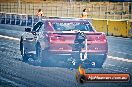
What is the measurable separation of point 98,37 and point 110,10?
33.4 m

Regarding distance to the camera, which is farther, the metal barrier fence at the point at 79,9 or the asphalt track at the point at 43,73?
the metal barrier fence at the point at 79,9

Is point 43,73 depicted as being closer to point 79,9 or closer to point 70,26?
point 70,26

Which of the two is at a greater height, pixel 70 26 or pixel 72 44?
pixel 70 26

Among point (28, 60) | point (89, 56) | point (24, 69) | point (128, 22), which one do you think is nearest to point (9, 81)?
point (24, 69)

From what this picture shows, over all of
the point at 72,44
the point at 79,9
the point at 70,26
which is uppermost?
the point at 79,9

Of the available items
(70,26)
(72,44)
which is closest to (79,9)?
(70,26)

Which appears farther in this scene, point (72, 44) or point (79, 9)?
point (79, 9)

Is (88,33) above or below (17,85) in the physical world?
above

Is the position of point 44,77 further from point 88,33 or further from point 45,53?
point 88,33

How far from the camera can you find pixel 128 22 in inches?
1023

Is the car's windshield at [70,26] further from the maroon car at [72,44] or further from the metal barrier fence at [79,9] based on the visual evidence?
the metal barrier fence at [79,9]

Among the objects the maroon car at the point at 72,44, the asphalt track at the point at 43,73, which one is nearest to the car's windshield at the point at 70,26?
the maroon car at the point at 72,44

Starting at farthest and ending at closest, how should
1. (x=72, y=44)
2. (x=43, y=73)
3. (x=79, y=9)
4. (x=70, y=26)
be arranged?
(x=79, y=9) → (x=70, y=26) → (x=72, y=44) → (x=43, y=73)

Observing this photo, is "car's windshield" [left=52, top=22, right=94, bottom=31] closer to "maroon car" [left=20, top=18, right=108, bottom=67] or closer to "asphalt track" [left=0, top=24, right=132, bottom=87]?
"maroon car" [left=20, top=18, right=108, bottom=67]
